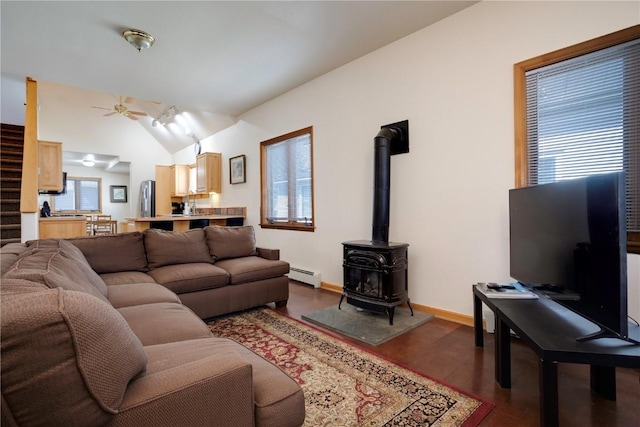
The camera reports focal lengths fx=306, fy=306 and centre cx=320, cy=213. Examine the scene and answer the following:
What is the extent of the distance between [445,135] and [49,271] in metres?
3.02

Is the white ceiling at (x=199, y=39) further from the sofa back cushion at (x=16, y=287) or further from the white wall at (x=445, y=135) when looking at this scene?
the sofa back cushion at (x=16, y=287)

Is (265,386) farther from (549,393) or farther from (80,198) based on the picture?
(80,198)

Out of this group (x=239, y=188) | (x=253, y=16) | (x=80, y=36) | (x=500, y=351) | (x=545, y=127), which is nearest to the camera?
(x=500, y=351)

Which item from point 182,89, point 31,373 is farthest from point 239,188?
point 31,373

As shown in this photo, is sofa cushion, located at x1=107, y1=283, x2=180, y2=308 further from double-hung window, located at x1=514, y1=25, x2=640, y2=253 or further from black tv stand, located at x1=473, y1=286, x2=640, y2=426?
double-hung window, located at x1=514, y1=25, x2=640, y2=253

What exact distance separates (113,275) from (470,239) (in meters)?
3.22

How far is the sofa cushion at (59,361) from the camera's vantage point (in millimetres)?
643

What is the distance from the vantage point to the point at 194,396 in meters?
0.92

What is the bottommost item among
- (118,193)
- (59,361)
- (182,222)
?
(59,361)

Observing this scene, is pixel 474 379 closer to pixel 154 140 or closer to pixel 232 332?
pixel 232 332

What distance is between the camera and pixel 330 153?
4.07 metres

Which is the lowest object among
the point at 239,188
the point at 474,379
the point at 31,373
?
the point at 474,379

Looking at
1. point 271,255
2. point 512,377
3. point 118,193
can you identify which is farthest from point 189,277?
point 118,193

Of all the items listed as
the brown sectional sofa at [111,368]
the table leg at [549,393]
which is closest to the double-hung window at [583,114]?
the table leg at [549,393]
